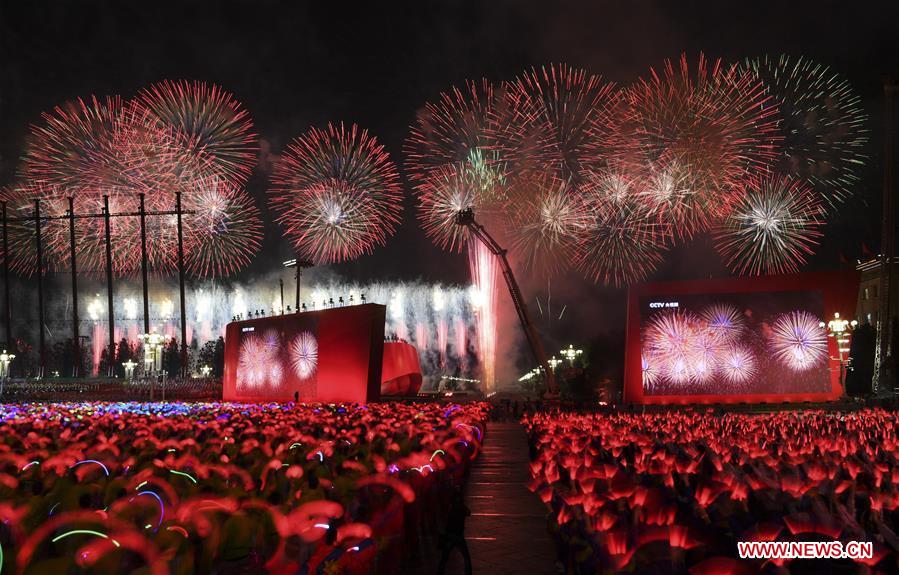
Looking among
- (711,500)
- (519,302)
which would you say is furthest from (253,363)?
(711,500)

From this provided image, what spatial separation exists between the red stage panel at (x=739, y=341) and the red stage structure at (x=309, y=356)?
13743mm

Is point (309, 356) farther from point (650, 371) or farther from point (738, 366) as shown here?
point (738, 366)

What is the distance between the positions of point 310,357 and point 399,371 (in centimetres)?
2521

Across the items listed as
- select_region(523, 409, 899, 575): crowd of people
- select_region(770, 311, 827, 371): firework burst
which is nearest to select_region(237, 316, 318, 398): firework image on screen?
select_region(770, 311, 827, 371): firework burst

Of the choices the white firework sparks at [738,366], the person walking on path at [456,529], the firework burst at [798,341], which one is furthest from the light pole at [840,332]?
the person walking on path at [456,529]

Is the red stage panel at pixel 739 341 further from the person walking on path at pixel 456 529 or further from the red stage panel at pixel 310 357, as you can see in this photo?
the person walking on path at pixel 456 529

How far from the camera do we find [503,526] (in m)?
16.0

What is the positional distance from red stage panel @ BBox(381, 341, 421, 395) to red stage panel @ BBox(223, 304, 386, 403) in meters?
18.1

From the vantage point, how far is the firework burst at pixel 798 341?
43219mm

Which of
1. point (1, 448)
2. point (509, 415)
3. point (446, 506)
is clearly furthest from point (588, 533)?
point (509, 415)

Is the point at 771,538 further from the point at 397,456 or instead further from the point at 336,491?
the point at 397,456

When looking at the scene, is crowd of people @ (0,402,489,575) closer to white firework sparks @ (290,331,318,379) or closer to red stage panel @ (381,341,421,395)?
white firework sparks @ (290,331,318,379)

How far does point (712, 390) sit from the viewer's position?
143 feet

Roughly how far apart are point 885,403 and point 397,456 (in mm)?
26871
